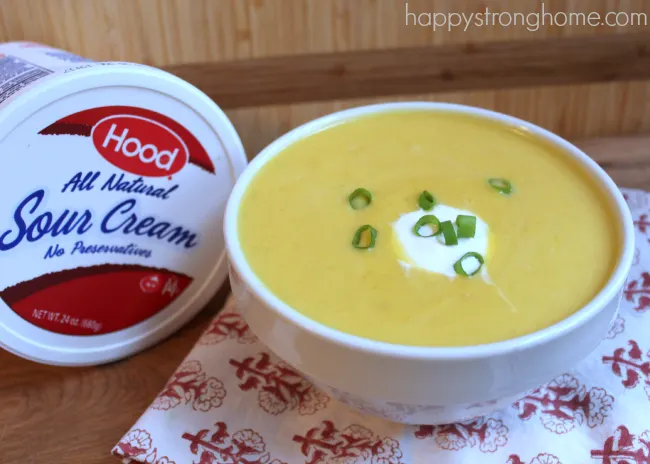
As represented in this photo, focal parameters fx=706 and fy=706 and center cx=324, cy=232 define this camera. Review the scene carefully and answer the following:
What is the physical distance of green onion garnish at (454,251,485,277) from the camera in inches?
22.1

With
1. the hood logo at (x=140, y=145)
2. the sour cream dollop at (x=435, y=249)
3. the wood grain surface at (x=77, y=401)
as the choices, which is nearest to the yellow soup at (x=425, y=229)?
the sour cream dollop at (x=435, y=249)

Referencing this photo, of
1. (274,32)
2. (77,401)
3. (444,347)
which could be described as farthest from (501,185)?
(77,401)

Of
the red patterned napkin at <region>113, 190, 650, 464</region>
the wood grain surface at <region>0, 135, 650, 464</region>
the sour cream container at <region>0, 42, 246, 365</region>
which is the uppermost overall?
the sour cream container at <region>0, 42, 246, 365</region>

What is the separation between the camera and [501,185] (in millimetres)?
650

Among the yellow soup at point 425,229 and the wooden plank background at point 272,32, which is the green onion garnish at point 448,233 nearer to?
the yellow soup at point 425,229

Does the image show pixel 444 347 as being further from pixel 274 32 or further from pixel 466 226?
pixel 274 32

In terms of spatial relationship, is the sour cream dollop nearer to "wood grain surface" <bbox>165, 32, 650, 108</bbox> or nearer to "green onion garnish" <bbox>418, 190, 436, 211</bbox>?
"green onion garnish" <bbox>418, 190, 436, 211</bbox>

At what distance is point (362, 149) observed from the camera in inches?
27.8

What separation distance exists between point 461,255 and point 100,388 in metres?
0.40

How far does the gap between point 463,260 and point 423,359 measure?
0.37 ft

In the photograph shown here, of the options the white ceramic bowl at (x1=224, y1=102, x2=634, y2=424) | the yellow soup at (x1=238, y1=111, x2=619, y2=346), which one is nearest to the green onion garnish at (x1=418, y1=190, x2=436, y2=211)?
the yellow soup at (x1=238, y1=111, x2=619, y2=346)

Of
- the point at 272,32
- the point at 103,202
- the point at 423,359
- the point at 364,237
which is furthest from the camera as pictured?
the point at 272,32

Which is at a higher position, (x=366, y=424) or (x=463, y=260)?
(x=463, y=260)

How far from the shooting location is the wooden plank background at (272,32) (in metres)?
0.80
